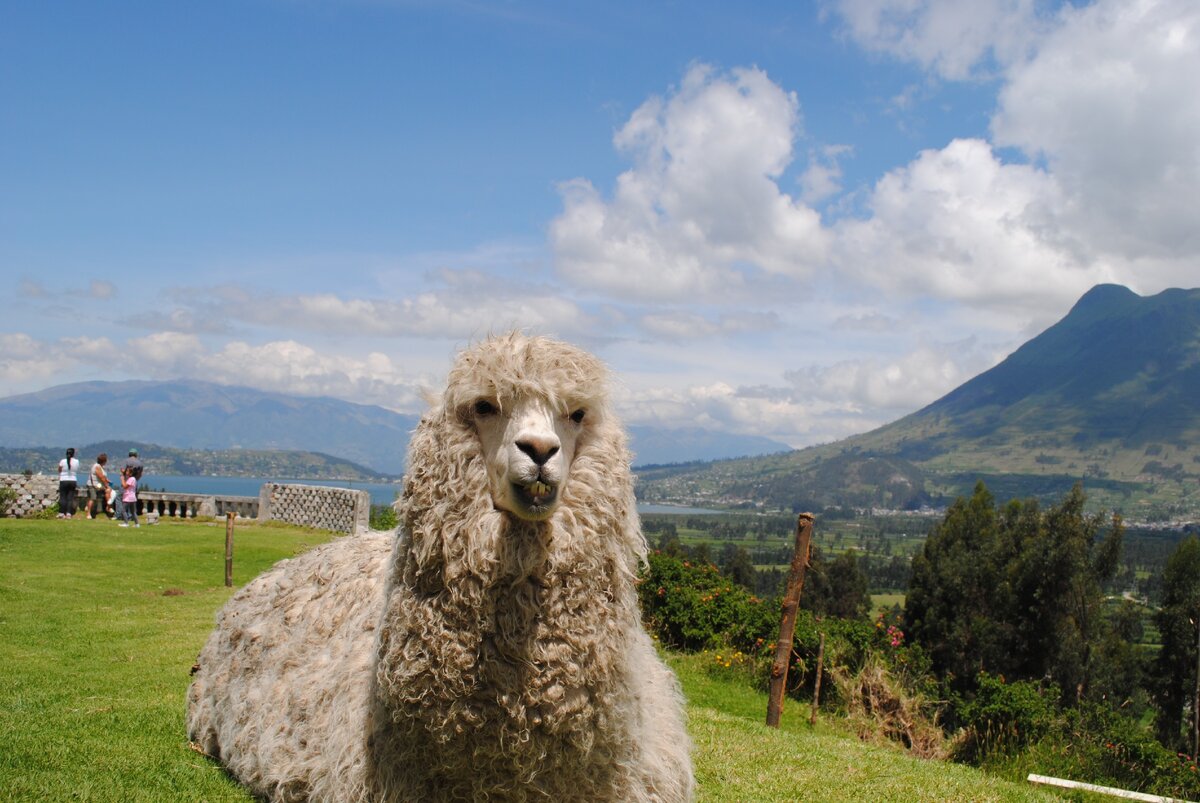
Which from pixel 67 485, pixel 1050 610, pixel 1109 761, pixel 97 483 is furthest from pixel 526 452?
pixel 1050 610

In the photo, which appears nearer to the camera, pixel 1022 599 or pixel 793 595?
pixel 793 595

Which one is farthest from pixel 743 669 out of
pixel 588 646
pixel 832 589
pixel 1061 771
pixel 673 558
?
pixel 832 589

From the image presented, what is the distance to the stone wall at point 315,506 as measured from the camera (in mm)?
26719

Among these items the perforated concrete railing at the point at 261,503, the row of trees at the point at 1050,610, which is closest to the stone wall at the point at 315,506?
the perforated concrete railing at the point at 261,503

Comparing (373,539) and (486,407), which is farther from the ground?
(486,407)

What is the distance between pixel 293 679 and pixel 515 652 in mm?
2196

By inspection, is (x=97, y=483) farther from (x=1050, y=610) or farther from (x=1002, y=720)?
(x=1050, y=610)

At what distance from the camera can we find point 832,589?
4438 centimetres

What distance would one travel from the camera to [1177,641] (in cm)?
3894

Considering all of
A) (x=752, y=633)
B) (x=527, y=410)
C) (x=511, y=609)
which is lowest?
(x=752, y=633)

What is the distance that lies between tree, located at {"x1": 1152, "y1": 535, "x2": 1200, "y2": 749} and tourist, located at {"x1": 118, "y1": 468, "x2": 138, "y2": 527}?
4065 centimetres

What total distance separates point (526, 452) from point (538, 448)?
0.05 m

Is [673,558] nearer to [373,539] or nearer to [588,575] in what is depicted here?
[373,539]

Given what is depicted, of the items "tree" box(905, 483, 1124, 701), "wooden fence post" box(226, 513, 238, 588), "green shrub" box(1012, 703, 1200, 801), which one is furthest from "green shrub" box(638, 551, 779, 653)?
"tree" box(905, 483, 1124, 701)
